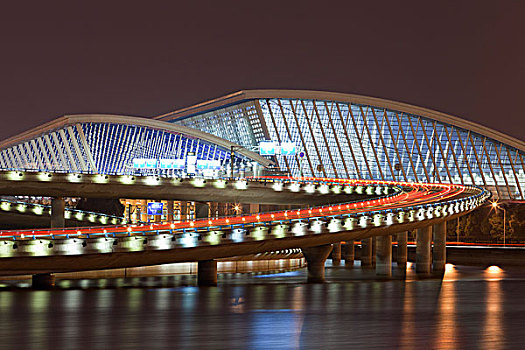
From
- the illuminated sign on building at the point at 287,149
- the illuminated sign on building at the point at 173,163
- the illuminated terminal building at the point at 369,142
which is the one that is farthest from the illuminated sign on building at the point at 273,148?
the illuminated terminal building at the point at 369,142

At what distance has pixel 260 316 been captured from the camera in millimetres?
43156

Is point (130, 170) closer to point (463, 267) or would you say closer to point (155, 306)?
point (463, 267)

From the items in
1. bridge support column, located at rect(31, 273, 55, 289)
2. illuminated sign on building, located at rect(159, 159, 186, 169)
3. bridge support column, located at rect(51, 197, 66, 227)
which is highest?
illuminated sign on building, located at rect(159, 159, 186, 169)

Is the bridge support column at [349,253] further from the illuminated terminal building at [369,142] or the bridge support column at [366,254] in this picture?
the illuminated terminal building at [369,142]

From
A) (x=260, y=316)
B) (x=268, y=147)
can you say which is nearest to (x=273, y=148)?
(x=268, y=147)

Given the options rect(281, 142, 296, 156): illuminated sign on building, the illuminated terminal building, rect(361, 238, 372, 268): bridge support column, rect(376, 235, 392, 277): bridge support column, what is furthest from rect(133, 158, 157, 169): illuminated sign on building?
rect(376, 235, 392, 277): bridge support column

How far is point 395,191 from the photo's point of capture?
328 ft

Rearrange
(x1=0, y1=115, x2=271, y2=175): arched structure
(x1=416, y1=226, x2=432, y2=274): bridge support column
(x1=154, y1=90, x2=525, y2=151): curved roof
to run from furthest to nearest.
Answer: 1. (x1=0, y1=115, x2=271, y2=175): arched structure
2. (x1=154, y1=90, x2=525, y2=151): curved roof
3. (x1=416, y1=226, x2=432, y2=274): bridge support column

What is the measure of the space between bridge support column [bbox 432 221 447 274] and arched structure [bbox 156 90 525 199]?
49751 millimetres

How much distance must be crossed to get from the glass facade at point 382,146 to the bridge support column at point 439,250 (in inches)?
1961

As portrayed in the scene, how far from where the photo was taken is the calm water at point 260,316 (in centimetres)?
3394

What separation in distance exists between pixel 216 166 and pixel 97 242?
76925 millimetres

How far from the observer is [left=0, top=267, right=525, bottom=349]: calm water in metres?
33.9

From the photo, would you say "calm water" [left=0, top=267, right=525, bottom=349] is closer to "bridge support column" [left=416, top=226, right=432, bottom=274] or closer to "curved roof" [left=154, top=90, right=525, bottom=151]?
"bridge support column" [left=416, top=226, right=432, bottom=274]
